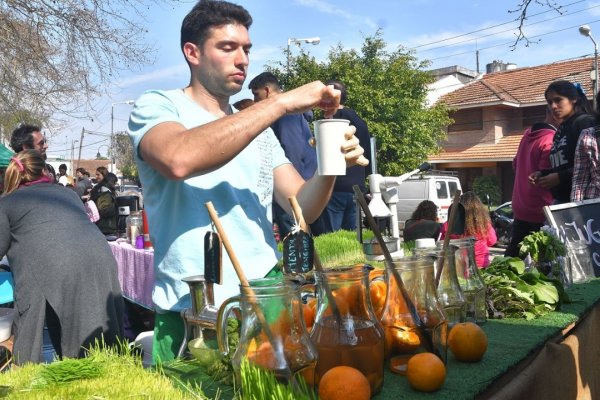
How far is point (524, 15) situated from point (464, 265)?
3301 mm

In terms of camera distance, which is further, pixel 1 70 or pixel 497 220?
pixel 497 220

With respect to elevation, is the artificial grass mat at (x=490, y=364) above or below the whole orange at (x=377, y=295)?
below

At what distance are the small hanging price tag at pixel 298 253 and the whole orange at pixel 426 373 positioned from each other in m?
0.33

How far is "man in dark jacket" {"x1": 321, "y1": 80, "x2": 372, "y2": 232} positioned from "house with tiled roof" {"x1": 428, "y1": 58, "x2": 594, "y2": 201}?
2125 cm

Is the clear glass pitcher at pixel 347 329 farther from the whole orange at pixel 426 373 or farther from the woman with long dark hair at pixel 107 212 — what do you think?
the woman with long dark hair at pixel 107 212

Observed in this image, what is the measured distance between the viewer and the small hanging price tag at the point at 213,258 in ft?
4.09

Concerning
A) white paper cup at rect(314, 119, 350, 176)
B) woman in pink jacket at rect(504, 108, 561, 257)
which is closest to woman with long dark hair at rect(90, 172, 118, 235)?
woman in pink jacket at rect(504, 108, 561, 257)

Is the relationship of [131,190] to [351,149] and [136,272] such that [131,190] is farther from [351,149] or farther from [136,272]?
[351,149]

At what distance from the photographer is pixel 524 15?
4.34 m

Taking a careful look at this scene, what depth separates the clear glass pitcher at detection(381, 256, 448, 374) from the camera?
134 centimetres

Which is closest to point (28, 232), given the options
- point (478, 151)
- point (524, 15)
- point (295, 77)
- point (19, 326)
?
point (19, 326)

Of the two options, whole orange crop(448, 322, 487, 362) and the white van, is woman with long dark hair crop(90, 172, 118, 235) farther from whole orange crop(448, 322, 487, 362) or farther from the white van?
the white van

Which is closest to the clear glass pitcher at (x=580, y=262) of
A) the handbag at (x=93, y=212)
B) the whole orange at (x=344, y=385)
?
the whole orange at (x=344, y=385)

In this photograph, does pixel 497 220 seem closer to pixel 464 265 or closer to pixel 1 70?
pixel 1 70
